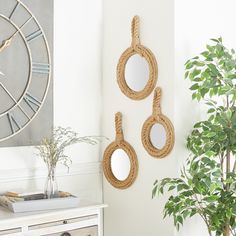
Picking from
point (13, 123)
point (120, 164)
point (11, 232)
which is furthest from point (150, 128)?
point (11, 232)

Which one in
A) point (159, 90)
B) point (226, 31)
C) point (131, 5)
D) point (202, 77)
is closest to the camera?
point (202, 77)

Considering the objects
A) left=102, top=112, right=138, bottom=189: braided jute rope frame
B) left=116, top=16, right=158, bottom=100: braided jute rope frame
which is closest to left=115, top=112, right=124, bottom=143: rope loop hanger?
left=102, top=112, right=138, bottom=189: braided jute rope frame

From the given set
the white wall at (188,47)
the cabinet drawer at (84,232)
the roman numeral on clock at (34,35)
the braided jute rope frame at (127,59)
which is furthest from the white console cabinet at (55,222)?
the roman numeral on clock at (34,35)

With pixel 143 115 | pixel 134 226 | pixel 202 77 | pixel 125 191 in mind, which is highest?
pixel 202 77

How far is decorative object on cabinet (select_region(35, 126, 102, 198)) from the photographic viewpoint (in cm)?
252

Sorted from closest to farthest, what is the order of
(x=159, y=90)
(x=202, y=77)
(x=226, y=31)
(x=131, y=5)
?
1. (x=202, y=77)
2. (x=159, y=90)
3. (x=131, y=5)
4. (x=226, y=31)

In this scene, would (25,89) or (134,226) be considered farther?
(134,226)

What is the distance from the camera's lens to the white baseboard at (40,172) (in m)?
2.57

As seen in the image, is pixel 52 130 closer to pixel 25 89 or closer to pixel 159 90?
pixel 25 89

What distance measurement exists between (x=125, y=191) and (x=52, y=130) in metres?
0.61

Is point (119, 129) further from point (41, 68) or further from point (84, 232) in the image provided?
point (84, 232)

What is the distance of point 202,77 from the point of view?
2.53m

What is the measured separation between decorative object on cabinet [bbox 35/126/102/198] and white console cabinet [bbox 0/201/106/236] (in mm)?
168

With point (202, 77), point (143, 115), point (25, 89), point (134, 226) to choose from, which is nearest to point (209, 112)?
point (202, 77)
